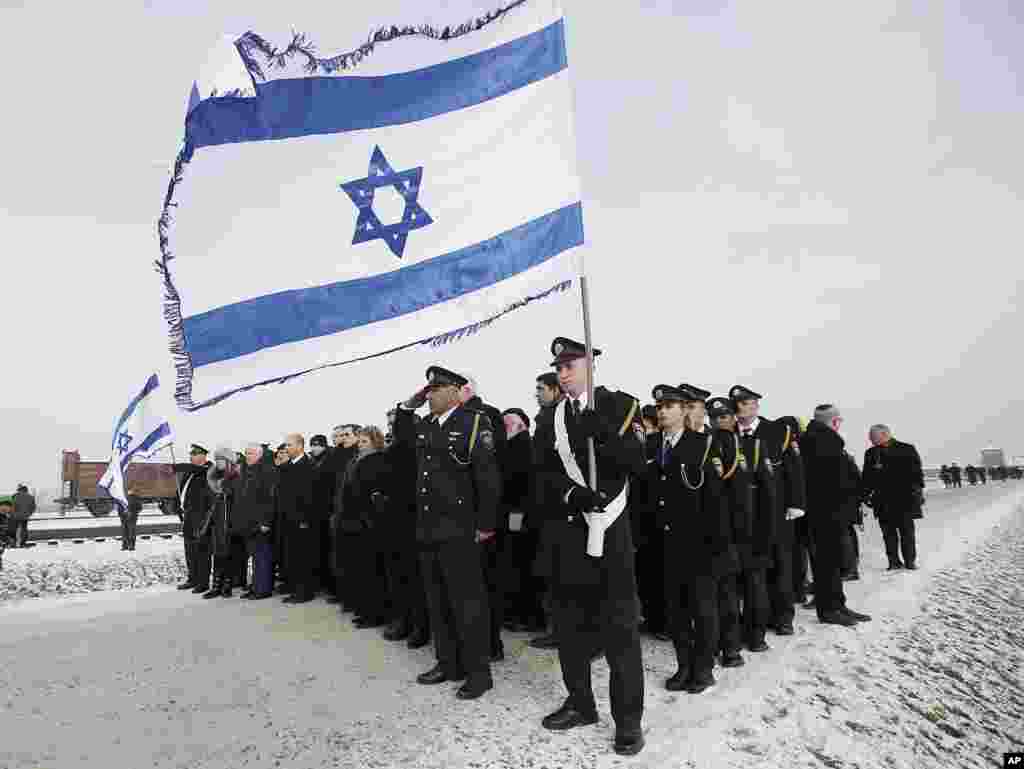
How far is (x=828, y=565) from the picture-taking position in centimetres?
676

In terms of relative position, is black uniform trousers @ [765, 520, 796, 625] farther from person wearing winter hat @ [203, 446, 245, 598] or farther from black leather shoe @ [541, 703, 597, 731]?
person wearing winter hat @ [203, 446, 245, 598]

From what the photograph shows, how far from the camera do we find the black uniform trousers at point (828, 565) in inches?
266

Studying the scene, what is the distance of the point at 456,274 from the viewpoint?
4.21 meters

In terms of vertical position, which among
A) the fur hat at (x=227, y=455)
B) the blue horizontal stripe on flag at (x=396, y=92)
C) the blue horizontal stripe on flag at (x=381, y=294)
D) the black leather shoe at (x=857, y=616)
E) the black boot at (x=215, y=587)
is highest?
the blue horizontal stripe on flag at (x=396, y=92)

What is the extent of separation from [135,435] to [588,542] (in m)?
11.1

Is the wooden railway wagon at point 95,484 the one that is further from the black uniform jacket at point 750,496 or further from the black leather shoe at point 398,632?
the black uniform jacket at point 750,496

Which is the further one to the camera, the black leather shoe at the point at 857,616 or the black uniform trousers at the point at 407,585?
the black leather shoe at the point at 857,616

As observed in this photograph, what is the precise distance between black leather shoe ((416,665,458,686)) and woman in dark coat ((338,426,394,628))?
5.78 feet

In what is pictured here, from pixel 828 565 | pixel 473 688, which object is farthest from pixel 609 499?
pixel 828 565

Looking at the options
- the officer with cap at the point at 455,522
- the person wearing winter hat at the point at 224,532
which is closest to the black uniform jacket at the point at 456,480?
the officer with cap at the point at 455,522

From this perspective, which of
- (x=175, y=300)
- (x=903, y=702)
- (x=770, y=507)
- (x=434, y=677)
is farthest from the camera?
(x=770, y=507)

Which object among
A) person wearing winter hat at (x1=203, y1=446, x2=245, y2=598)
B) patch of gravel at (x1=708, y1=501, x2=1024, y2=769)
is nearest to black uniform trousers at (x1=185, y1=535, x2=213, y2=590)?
person wearing winter hat at (x1=203, y1=446, x2=245, y2=598)

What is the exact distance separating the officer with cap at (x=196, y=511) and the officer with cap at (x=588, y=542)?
6.82m

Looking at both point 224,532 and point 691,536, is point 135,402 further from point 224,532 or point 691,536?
point 691,536
